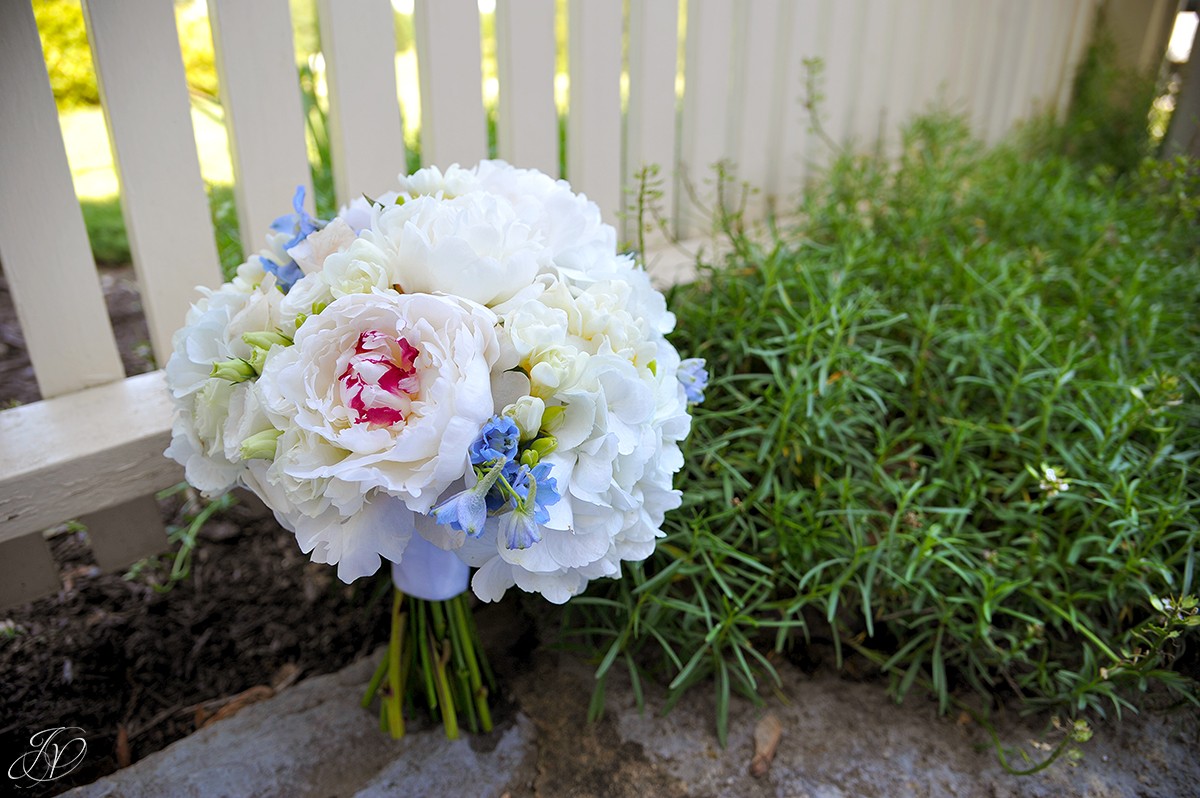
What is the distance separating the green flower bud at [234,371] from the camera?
96 centimetres

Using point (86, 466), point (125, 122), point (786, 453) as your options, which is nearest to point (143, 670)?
point (86, 466)

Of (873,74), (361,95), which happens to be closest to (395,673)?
(361,95)

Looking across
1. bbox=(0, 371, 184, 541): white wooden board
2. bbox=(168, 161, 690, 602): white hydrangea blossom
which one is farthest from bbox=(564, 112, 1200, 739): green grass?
bbox=(0, 371, 184, 541): white wooden board

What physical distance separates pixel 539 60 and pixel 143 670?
4.55 ft

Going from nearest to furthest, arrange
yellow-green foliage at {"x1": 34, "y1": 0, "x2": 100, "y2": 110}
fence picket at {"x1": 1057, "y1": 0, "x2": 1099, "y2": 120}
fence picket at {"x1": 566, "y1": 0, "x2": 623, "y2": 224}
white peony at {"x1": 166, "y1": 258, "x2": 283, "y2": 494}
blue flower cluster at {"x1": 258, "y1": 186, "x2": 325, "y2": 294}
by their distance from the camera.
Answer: white peony at {"x1": 166, "y1": 258, "x2": 283, "y2": 494}, blue flower cluster at {"x1": 258, "y1": 186, "x2": 325, "y2": 294}, fence picket at {"x1": 566, "y1": 0, "x2": 623, "y2": 224}, yellow-green foliage at {"x1": 34, "y1": 0, "x2": 100, "y2": 110}, fence picket at {"x1": 1057, "y1": 0, "x2": 1099, "y2": 120}

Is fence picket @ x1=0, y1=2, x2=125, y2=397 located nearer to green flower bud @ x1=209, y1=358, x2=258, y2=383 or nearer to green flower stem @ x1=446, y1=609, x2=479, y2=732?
green flower bud @ x1=209, y1=358, x2=258, y2=383

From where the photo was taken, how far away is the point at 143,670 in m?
1.50

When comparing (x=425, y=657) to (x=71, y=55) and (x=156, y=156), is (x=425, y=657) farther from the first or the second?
(x=71, y=55)

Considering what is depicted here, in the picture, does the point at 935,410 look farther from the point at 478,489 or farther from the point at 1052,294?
the point at 478,489

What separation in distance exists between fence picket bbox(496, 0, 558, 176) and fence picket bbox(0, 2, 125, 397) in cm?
82

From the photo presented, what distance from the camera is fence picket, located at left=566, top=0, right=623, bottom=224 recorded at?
186cm

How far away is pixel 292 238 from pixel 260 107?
48cm

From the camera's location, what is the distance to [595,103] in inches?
76.2

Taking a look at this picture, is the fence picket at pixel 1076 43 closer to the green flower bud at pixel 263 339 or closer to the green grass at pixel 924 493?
the green grass at pixel 924 493
